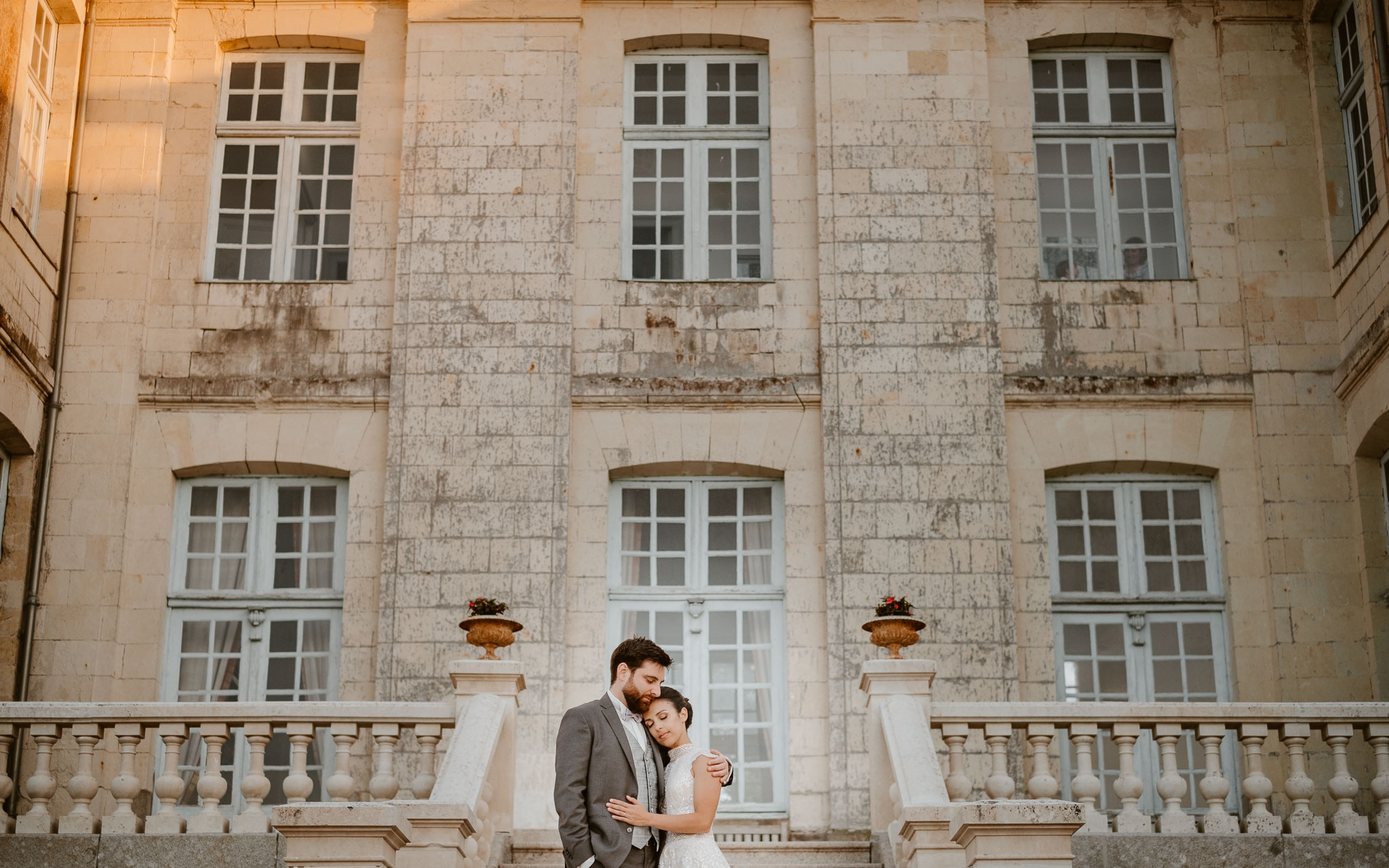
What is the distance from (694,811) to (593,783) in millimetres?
371

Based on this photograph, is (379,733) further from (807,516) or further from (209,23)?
(209,23)

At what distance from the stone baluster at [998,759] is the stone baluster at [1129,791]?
1.73 ft

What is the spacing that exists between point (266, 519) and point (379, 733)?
9.47 ft

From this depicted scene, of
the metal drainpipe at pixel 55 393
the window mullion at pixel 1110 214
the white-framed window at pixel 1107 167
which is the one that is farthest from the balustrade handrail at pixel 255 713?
the window mullion at pixel 1110 214

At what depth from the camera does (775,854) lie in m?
9.14

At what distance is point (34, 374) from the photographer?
10867 millimetres

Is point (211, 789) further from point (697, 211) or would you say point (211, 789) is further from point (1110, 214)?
point (1110, 214)

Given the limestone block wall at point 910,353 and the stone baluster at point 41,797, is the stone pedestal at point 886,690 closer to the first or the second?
the limestone block wall at point 910,353

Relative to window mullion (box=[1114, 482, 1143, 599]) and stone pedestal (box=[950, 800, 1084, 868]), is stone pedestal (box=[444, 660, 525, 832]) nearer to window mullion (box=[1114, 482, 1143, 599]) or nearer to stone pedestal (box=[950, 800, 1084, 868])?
stone pedestal (box=[950, 800, 1084, 868])

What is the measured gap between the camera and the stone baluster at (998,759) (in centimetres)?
865

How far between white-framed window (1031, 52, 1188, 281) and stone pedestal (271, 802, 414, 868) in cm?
651

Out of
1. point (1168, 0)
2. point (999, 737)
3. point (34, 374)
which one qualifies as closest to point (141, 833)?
point (34, 374)

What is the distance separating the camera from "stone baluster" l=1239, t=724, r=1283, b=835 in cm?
853

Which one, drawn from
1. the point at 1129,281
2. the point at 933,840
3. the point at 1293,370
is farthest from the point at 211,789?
the point at 1293,370
